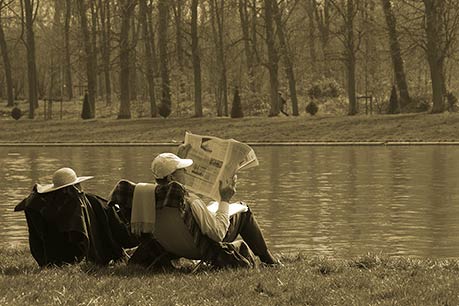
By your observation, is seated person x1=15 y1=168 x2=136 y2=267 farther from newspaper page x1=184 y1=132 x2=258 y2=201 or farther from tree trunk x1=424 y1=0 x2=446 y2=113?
tree trunk x1=424 y1=0 x2=446 y2=113

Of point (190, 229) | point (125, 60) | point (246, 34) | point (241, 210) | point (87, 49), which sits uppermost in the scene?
point (246, 34)

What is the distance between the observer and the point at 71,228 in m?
9.19

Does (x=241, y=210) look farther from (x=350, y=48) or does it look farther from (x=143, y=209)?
(x=350, y=48)

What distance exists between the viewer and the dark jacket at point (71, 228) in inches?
365

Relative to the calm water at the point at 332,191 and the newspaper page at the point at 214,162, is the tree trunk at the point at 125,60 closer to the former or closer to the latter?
the calm water at the point at 332,191

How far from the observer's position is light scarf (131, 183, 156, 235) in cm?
901

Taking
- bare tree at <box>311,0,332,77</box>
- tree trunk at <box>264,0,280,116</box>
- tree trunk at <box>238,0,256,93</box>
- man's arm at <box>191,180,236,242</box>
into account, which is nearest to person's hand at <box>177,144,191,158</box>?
man's arm at <box>191,180,236,242</box>

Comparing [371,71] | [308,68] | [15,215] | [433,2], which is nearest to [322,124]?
[433,2]

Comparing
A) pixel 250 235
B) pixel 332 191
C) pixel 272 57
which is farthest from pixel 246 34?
pixel 250 235

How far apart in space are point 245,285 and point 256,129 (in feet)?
128

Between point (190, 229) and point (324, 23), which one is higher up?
point (324, 23)

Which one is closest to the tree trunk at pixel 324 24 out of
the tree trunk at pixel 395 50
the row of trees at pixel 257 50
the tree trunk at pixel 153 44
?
the row of trees at pixel 257 50

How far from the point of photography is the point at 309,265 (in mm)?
9375

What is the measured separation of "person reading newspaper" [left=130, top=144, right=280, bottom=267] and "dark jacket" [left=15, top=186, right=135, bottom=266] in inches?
13.5
